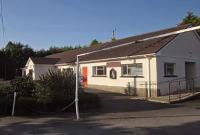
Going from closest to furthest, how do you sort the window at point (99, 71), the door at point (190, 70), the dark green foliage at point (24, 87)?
1. the dark green foliage at point (24, 87)
2. the door at point (190, 70)
3. the window at point (99, 71)

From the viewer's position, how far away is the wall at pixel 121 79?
71.7ft

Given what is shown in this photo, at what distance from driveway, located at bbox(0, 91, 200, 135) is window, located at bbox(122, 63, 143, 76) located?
23.9ft

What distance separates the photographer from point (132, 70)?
2377 cm

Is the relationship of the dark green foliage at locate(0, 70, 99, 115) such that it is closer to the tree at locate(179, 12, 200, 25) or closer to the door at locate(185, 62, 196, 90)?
the door at locate(185, 62, 196, 90)

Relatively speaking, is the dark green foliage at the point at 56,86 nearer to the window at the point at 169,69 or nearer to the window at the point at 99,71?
the window at the point at 169,69

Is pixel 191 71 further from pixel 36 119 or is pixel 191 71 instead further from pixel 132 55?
pixel 36 119

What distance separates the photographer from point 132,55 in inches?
920

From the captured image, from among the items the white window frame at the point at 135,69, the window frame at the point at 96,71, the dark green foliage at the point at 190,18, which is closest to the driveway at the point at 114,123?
the white window frame at the point at 135,69

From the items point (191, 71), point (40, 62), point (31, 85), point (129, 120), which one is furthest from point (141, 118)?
point (40, 62)

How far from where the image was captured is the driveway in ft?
35.1

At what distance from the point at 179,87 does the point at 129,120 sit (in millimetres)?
11264

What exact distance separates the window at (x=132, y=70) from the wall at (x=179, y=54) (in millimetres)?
1738

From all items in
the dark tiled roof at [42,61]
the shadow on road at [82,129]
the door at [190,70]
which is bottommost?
the shadow on road at [82,129]

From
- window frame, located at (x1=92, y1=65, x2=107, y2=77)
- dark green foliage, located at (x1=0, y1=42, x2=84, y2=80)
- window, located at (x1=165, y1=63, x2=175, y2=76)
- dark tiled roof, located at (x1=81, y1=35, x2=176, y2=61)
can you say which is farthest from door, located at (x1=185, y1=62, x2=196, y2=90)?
dark green foliage, located at (x1=0, y1=42, x2=84, y2=80)
